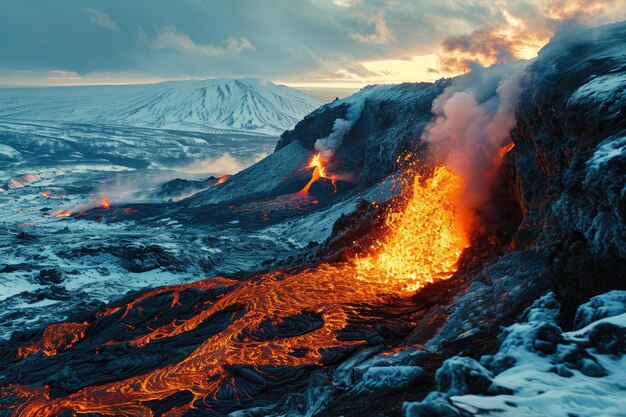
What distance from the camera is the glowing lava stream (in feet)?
45.8

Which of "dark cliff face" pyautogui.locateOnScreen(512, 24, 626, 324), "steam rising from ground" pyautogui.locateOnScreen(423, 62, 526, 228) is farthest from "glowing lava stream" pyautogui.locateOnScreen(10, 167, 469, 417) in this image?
"dark cliff face" pyautogui.locateOnScreen(512, 24, 626, 324)

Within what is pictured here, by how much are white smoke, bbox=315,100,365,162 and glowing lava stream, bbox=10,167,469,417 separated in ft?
101

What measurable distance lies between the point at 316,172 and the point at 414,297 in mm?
42542

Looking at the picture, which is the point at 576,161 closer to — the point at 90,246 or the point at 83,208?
the point at 90,246

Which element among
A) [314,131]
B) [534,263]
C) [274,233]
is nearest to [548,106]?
[534,263]

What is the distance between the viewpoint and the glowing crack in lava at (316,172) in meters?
57.0

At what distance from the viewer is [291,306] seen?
1936 cm

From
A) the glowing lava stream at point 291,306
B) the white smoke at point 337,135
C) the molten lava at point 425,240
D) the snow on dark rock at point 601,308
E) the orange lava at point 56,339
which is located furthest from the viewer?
the white smoke at point 337,135

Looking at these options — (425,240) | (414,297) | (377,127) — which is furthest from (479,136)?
(377,127)

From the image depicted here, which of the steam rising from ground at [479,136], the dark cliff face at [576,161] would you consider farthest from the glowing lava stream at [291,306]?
the dark cliff face at [576,161]

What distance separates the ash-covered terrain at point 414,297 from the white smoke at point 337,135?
2126 centimetres

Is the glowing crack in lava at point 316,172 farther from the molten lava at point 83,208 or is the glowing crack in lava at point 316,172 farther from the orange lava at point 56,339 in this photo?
the orange lava at point 56,339

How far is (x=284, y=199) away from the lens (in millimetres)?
56000

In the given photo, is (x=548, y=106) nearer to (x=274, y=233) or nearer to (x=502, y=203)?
(x=502, y=203)
